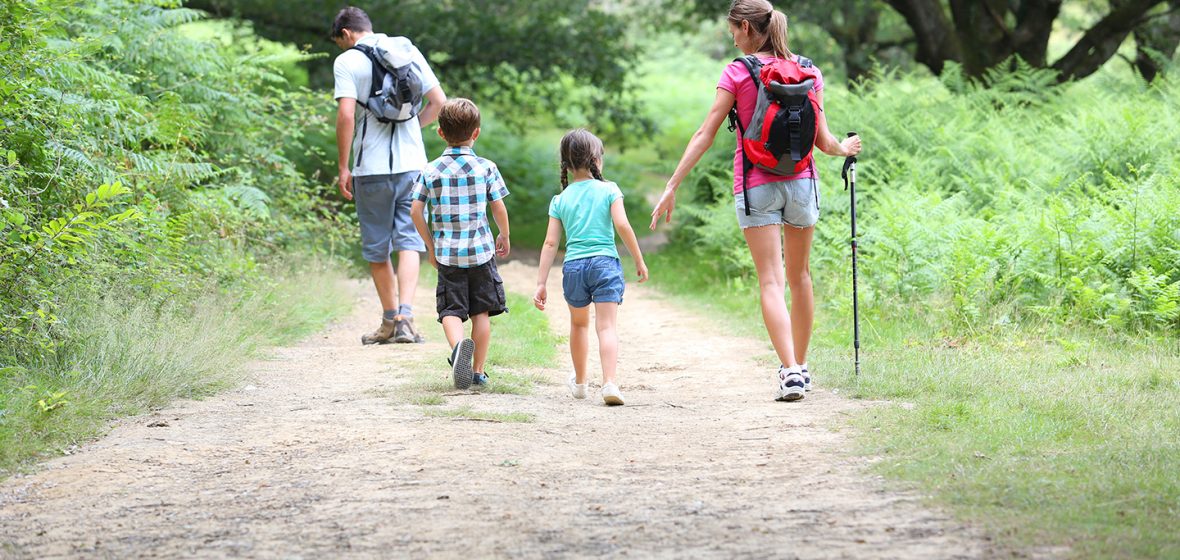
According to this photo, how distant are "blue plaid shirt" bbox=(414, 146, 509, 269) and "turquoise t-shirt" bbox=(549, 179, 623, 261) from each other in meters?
0.54

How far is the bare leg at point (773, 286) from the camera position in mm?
6227

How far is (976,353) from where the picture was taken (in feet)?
23.9

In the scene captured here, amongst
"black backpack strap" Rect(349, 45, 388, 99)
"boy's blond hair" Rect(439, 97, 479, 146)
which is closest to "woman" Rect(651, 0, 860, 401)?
"boy's blond hair" Rect(439, 97, 479, 146)

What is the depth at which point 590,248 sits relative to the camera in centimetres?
633

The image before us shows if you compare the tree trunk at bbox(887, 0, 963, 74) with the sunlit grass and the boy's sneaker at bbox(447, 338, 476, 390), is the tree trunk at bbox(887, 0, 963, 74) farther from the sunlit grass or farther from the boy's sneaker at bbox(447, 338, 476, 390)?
the boy's sneaker at bbox(447, 338, 476, 390)

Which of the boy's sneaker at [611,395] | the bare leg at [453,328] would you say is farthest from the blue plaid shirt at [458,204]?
the boy's sneaker at [611,395]

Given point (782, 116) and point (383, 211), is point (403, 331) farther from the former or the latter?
point (782, 116)

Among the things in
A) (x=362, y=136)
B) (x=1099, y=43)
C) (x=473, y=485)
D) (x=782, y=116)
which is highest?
(x=1099, y=43)

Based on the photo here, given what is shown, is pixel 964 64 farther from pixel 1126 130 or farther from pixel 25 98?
pixel 25 98

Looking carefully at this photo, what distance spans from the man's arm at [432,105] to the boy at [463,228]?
1.76 meters

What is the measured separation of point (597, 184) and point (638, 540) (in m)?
2.77

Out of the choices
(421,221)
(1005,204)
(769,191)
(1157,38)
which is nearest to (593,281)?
(769,191)

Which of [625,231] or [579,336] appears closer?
[625,231]

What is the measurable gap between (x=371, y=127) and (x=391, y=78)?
0.37 metres
